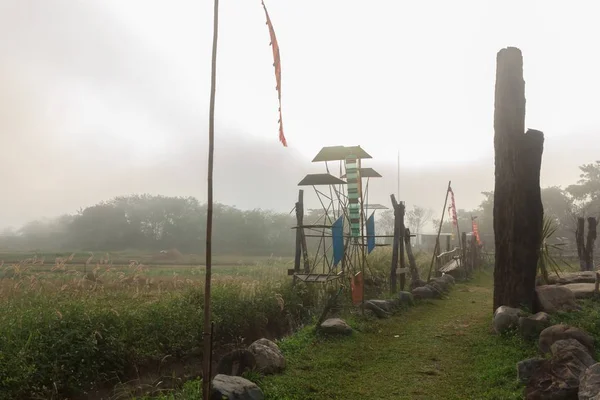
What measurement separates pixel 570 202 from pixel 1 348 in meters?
44.5

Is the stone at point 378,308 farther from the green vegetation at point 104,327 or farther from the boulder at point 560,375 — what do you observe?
the boulder at point 560,375

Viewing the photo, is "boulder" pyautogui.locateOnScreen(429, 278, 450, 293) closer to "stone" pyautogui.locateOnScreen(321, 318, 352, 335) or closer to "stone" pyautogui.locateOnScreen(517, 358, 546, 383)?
"stone" pyautogui.locateOnScreen(321, 318, 352, 335)

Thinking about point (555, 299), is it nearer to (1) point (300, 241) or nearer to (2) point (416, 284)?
(2) point (416, 284)

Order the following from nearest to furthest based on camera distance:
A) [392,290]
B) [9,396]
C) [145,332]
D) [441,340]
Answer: [9,396]
[145,332]
[441,340]
[392,290]

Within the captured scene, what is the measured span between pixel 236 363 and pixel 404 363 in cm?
255

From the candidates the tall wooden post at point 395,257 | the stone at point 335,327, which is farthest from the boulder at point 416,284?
the stone at point 335,327

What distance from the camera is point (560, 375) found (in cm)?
466

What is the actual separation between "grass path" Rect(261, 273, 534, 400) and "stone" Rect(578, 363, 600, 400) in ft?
2.97

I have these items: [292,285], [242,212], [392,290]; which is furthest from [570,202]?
[292,285]

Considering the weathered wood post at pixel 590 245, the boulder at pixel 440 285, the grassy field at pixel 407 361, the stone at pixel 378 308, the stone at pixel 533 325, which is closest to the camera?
the grassy field at pixel 407 361

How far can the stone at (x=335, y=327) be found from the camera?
780 centimetres

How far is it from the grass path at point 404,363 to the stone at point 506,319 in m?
0.20

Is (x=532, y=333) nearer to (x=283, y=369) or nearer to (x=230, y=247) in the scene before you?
(x=283, y=369)

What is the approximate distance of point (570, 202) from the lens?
4053cm
